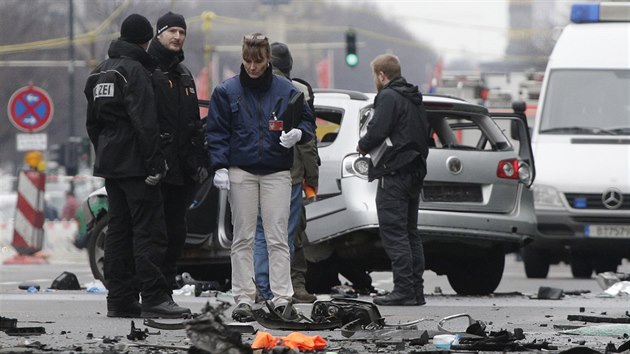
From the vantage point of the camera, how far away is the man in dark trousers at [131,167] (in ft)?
35.3

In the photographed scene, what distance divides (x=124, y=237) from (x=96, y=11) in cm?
4000

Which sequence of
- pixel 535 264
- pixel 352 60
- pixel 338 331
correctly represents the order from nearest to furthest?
1. pixel 338 331
2. pixel 535 264
3. pixel 352 60

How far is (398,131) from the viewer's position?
12.7 m

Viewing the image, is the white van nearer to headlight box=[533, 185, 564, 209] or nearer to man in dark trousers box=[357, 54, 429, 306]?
headlight box=[533, 185, 564, 209]

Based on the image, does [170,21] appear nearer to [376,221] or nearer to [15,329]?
[15,329]

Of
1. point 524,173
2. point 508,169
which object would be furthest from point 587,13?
point 508,169

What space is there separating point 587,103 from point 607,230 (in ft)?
5.58

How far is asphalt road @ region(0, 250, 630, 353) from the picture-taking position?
8742mm

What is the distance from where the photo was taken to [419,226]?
13578 millimetres

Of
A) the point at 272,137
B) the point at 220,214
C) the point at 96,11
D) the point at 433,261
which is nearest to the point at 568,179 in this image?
the point at 433,261

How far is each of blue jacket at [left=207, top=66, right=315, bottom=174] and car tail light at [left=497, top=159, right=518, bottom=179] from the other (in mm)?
3594

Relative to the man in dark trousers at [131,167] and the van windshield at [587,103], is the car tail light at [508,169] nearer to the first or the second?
the man in dark trousers at [131,167]

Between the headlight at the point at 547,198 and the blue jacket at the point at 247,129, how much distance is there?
8465mm

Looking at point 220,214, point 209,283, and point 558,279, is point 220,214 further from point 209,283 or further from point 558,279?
point 558,279
